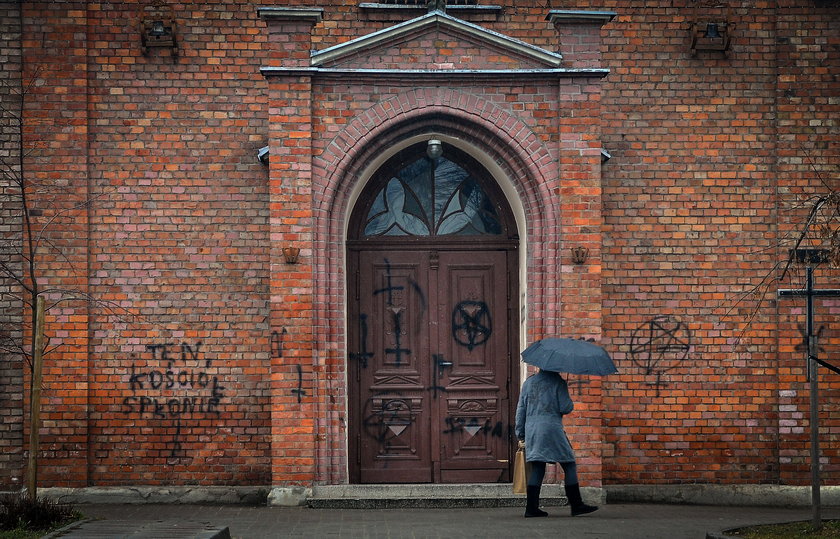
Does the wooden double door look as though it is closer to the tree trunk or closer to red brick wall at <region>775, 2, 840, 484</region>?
red brick wall at <region>775, 2, 840, 484</region>

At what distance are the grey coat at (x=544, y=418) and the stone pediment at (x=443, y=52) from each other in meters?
3.33

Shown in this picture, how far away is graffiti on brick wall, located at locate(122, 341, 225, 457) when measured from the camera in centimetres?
1061

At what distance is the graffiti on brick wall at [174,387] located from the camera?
34.8ft

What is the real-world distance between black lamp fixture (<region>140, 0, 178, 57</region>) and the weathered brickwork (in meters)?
0.12

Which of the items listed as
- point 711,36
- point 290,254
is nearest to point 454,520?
point 290,254

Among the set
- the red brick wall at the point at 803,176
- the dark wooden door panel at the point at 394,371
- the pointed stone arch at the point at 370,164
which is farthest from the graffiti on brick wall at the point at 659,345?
the dark wooden door panel at the point at 394,371

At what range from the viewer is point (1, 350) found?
10.5m

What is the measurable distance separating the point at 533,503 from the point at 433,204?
359 cm

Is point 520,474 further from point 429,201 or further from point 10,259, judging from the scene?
point 10,259

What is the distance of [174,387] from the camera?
10633mm

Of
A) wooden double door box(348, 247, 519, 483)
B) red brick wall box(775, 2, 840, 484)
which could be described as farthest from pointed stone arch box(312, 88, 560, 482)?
red brick wall box(775, 2, 840, 484)

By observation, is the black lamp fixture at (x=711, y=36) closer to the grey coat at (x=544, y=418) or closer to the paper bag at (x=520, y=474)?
the grey coat at (x=544, y=418)

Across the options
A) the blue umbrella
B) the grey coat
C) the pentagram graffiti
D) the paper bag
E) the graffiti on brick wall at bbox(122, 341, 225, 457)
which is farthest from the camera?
the pentagram graffiti

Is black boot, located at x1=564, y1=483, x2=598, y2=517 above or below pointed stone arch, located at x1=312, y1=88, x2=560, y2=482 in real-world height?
below
